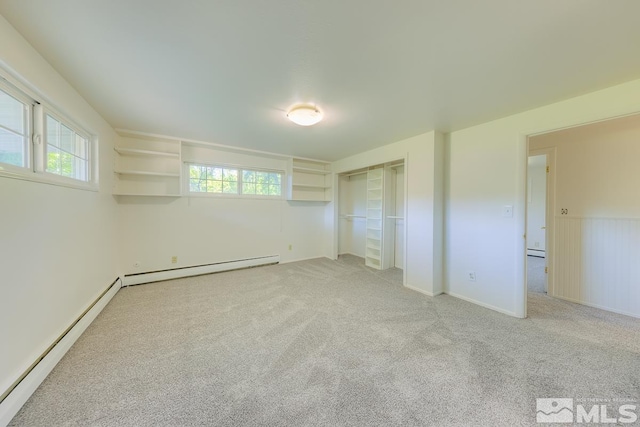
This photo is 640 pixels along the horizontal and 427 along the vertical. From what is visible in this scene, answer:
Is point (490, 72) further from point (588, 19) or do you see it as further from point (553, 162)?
point (553, 162)

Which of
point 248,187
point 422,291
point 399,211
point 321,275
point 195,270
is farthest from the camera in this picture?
point 399,211

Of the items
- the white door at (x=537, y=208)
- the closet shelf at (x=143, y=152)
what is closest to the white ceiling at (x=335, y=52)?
the closet shelf at (x=143, y=152)

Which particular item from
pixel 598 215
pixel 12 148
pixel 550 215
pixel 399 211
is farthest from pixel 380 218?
pixel 12 148

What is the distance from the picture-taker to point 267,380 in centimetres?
158

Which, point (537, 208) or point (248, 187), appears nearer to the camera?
point (248, 187)

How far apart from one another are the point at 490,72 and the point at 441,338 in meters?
2.31

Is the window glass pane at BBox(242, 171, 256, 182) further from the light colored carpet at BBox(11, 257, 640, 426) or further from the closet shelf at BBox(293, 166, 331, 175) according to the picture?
the light colored carpet at BBox(11, 257, 640, 426)

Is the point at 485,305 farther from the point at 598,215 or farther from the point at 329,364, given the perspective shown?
the point at 329,364

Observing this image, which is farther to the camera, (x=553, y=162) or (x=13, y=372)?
(x=553, y=162)

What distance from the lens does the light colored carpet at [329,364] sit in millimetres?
1337

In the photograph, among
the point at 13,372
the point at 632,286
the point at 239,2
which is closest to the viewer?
the point at 239,2

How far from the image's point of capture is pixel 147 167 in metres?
3.56

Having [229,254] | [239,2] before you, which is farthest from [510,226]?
[229,254]

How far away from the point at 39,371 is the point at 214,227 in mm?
2726
